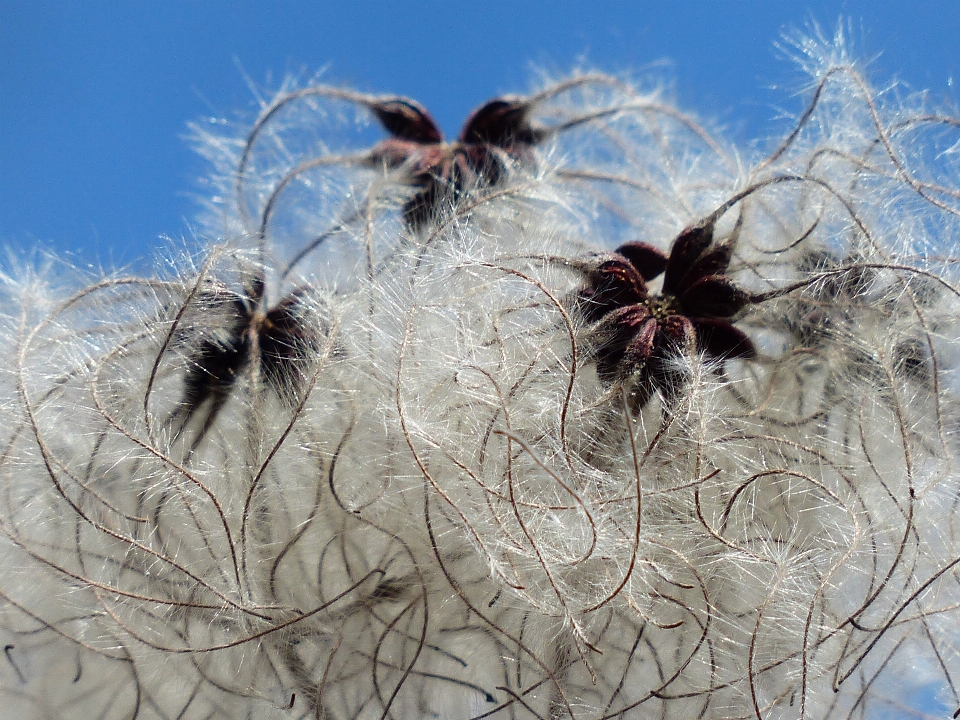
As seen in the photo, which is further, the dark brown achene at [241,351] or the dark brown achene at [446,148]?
the dark brown achene at [446,148]

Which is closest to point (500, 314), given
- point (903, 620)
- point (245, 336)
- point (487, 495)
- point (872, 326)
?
point (487, 495)

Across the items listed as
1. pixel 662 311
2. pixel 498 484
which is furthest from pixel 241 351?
pixel 662 311

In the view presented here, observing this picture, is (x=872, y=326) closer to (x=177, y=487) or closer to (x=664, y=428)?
(x=664, y=428)

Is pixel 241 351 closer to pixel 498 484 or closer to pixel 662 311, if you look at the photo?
pixel 498 484

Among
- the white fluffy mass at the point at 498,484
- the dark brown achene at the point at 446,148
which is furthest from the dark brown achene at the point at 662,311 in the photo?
the dark brown achene at the point at 446,148

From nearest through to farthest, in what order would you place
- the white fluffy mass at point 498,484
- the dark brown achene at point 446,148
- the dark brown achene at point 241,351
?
the white fluffy mass at point 498,484 → the dark brown achene at point 241,351 → the dark brown achene at point 446,148

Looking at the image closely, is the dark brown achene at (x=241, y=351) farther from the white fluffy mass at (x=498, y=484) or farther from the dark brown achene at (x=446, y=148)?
the dark brown achene at (x=446, y=148)
